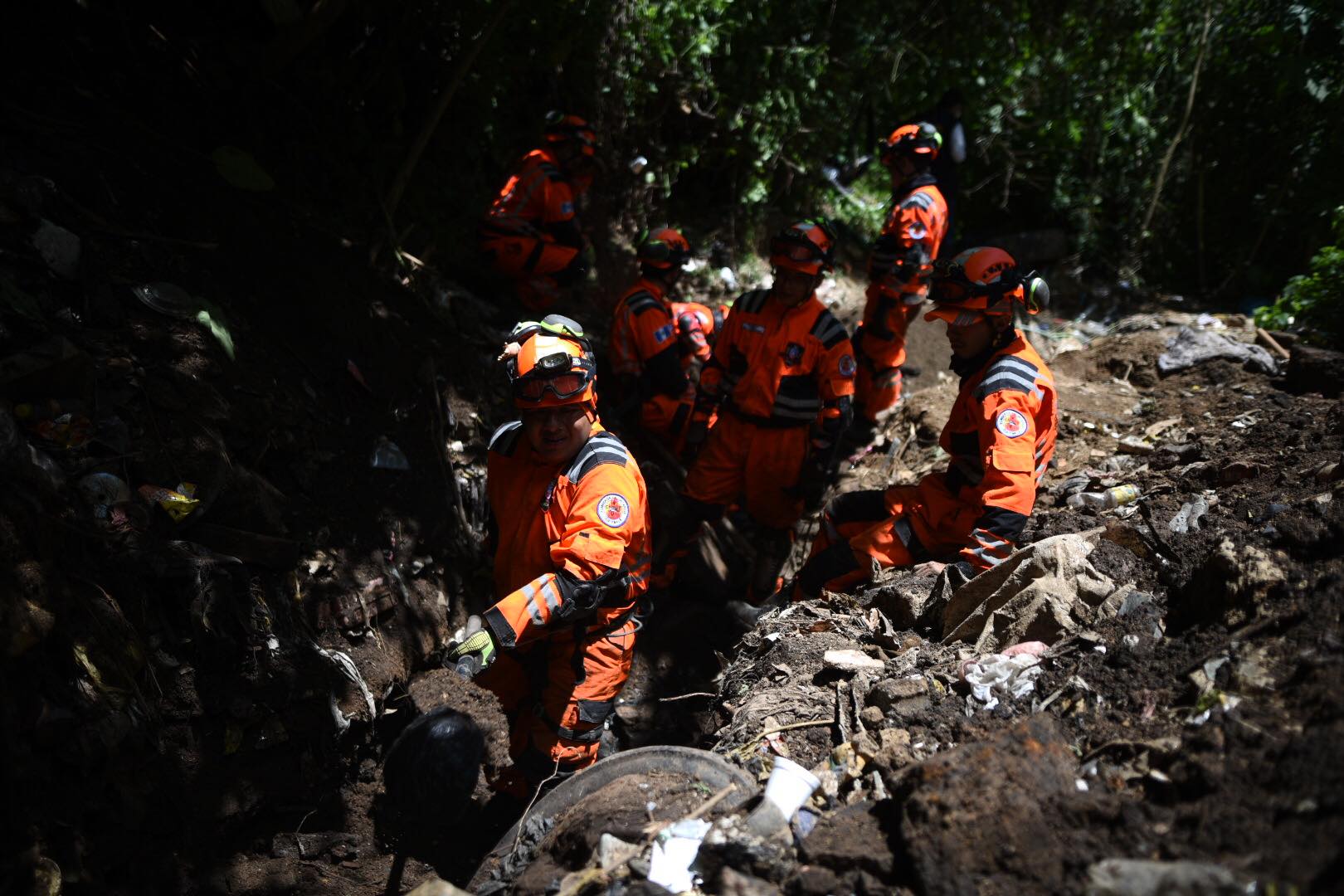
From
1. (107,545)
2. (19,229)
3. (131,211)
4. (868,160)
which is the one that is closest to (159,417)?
(107,545)

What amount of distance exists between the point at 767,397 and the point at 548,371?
7.45ft

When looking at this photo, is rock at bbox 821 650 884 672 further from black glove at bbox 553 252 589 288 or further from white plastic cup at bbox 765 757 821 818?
black glove at bbox 553 252 589 288

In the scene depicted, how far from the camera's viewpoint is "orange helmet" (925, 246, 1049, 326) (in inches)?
159

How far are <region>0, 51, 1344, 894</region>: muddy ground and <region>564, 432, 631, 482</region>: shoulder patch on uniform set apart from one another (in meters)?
1.17

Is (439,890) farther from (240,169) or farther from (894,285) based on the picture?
(894,285)

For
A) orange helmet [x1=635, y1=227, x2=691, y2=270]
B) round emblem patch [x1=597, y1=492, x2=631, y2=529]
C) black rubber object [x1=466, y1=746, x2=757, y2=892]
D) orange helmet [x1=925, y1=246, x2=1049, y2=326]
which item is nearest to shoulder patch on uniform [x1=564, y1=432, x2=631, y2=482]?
round emblem patch [x1=597, y1=492, x2=631, y2=529]

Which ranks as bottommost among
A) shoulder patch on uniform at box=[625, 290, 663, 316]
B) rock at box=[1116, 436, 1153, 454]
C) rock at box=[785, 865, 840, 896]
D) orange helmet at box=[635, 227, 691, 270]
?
rock at box=[785, 865, 840, 896]

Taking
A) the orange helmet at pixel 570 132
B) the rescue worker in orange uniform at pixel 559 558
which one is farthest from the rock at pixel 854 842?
the orange helmet at pixel 570 132

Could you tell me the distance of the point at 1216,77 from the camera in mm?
8961

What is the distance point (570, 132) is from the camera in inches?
256

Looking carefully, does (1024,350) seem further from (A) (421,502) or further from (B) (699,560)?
(A) (421,502)

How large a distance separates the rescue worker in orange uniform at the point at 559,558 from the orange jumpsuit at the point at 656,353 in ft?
7.51

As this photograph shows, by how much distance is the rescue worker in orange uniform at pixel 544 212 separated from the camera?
6.52 meters

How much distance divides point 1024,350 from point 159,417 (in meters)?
4.15
